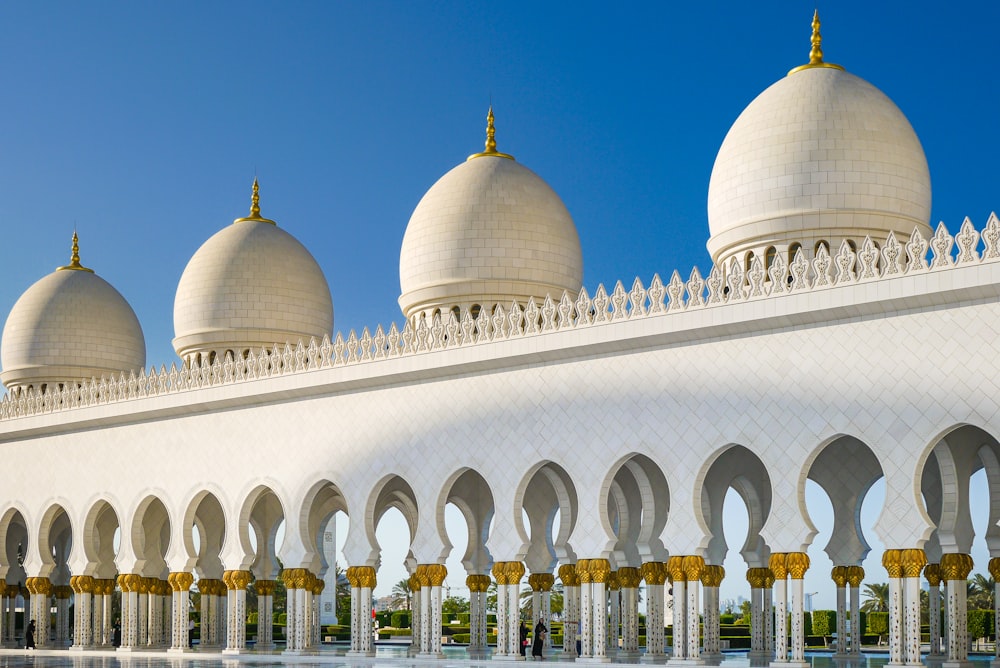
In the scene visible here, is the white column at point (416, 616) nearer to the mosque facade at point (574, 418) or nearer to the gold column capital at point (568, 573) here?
the mosque facade at point (574, 418)

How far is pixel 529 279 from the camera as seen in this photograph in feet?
58.9

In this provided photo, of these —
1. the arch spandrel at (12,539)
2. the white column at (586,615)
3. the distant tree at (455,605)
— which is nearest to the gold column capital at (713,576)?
the white column at (586,615)

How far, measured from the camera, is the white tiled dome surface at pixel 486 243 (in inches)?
703

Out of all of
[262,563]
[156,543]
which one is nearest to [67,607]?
[156,543]

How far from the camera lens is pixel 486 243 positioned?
17.9m

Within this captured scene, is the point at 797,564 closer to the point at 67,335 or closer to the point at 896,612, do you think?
the point at 896,612

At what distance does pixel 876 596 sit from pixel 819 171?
1825 cm

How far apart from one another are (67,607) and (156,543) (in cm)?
309

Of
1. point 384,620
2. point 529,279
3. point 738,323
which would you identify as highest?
point 529,279

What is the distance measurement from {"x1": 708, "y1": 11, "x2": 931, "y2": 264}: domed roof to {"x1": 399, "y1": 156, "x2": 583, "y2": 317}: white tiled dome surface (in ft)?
9.76

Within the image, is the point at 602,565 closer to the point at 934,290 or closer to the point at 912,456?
the point at 912,456

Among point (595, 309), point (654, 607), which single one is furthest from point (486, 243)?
point (654, 607)

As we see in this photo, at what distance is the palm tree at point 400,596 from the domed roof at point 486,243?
21.2 metres

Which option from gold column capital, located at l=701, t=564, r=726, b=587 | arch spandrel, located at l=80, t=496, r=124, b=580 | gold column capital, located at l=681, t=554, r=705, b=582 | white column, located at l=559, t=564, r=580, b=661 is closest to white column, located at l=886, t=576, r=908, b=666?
gold column capital, located at l=681, t=554, r=705, b=582
